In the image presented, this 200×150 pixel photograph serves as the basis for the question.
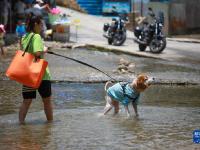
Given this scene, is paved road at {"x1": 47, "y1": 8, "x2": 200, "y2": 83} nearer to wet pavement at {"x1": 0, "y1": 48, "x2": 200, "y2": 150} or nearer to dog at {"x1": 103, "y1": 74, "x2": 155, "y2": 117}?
wet pavement at {"x1": 0, "y1": 48, "x2": 200, "y2": 150}

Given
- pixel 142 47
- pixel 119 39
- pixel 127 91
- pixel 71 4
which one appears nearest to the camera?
pixel 127 91

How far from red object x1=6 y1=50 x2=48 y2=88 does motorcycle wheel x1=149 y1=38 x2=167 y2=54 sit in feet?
43.8

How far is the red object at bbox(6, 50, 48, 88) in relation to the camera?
8664mm

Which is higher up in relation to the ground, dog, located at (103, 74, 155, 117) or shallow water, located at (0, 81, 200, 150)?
dog, located at (103, 74, 155, 117)

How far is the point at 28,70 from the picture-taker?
8.72 metres

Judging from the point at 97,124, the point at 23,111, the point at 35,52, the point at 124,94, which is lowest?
the point at 97,124

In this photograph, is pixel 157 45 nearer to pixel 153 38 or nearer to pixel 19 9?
pixel 153 38

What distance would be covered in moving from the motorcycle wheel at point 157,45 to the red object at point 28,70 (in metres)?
13.4

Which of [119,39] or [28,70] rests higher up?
[28,70]

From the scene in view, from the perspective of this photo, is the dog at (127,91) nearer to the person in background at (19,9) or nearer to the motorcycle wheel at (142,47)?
the motorcycle wheel at (142,47)

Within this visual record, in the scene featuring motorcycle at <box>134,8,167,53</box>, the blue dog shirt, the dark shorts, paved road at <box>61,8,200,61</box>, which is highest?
the dark shorts

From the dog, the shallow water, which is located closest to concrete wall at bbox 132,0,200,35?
the shallow water

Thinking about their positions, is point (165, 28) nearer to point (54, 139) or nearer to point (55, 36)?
point (55, 36)

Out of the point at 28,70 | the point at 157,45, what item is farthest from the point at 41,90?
the point at 157,45
